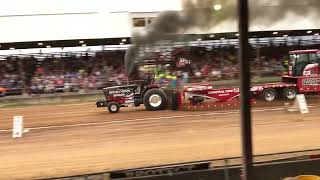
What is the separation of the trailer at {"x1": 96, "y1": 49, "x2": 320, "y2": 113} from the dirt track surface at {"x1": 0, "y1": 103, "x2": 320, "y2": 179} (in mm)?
415

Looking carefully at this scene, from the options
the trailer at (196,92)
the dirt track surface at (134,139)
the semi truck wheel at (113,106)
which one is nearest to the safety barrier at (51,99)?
the dirt track surface at (134,139)

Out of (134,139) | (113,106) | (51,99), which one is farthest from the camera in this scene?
(51,99)

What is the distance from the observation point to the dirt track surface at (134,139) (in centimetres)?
736

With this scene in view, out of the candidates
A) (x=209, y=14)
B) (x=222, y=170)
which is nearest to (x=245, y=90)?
(x=209, y=14)

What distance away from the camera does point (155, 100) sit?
14547 mm

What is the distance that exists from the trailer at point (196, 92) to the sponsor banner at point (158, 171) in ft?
33.3

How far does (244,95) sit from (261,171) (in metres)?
2.05

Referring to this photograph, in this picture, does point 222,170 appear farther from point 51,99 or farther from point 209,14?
point 51,99

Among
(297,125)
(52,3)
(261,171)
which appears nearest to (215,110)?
(297,125)

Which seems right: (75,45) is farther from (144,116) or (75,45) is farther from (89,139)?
(89,139)

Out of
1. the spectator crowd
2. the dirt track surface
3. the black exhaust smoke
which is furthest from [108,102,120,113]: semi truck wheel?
the black exhaust smoke

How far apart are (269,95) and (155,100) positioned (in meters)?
3.79

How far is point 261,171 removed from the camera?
12.1ft

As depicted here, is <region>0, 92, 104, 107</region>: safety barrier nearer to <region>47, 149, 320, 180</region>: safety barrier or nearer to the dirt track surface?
the dirt track surface
